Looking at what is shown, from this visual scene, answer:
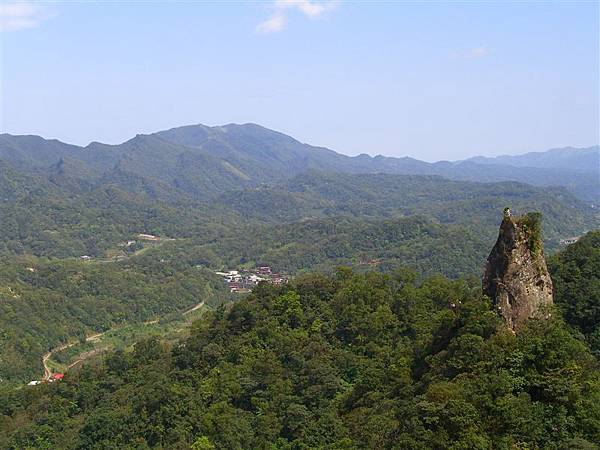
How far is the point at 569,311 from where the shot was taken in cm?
2639

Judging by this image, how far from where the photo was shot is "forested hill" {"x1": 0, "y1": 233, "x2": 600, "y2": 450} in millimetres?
18641

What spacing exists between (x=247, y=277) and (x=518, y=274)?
293ft

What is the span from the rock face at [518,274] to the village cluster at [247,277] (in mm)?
77852

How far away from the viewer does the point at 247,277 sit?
11006 centimetres

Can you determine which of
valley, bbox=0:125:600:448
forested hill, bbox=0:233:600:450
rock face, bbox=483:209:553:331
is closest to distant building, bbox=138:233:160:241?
valley, bbox=0:125:600:448

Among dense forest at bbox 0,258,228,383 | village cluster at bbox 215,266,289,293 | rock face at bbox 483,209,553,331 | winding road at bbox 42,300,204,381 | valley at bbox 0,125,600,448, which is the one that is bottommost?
winding road at bbox 42,300,204,381

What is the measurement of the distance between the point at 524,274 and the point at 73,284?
74.3 metres

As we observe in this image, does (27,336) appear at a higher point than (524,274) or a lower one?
lower

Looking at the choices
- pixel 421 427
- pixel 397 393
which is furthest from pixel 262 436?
pixel 421 427

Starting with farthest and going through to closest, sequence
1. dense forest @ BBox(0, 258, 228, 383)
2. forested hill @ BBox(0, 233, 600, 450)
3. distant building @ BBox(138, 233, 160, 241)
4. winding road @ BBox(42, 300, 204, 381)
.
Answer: distant building @ BBox(138, 233, 160, 241), dense forest @ BBox(0, 258, 228, 383), winding road @ BBox(42, 300, 204, 381), forested hill @ BBox(0, 233, 600, 450)

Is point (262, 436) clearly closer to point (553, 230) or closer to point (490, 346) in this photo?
point (490, 346)

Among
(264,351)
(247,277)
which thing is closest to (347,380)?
(264,351)

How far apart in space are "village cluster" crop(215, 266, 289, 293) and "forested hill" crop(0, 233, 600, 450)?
55.2 metres

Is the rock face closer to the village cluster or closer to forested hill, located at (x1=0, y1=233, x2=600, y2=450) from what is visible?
forested hill, located at (x1=0, y1=233, x2=600, y2=450)
